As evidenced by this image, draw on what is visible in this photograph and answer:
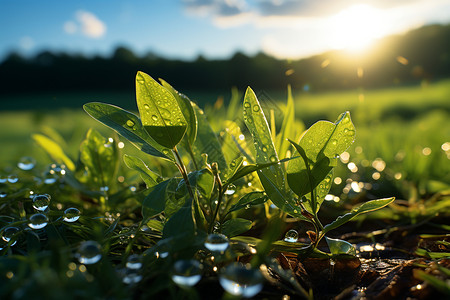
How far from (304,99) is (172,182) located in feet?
26.0

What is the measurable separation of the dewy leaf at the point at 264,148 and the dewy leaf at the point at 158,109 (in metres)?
0.13

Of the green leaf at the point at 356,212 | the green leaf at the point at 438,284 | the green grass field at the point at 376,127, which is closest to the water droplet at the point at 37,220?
the green leaf at the point at 356,212

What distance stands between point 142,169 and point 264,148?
0.78 ft

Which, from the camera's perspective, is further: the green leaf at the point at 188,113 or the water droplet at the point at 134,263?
the green leaf at the point at 188,113

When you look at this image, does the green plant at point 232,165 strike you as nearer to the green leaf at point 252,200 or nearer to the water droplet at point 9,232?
the green leaf at point 252,200

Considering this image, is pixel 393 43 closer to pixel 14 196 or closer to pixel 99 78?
pixel 14 196

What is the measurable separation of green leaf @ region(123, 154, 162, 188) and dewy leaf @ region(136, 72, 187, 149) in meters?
0.13

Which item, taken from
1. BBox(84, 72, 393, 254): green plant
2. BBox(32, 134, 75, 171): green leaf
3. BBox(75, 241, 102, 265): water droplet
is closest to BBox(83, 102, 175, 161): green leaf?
BBox(84, 72, 393, 254): green plant

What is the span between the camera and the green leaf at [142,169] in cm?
70

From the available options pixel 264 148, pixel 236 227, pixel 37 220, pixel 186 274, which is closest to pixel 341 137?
pixel 264 148

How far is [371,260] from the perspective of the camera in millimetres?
717

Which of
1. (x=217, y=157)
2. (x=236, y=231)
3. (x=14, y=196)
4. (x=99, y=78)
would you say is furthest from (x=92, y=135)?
(x=99, y=78)

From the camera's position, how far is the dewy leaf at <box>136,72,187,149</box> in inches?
22.9

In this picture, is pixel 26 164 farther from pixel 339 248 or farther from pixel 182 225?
pixel 339 248
